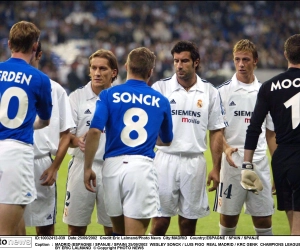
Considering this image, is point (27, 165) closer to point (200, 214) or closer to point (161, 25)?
point (200, 214)

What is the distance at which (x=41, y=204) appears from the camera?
6.28 m

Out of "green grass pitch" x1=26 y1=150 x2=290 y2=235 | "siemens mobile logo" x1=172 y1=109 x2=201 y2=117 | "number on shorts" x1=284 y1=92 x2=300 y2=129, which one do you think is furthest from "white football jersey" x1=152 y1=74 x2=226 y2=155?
"green grass pitch" x1=26 y1=150 x2=290 y2=235

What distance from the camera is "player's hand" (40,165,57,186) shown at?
6.07m

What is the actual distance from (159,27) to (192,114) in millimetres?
22096

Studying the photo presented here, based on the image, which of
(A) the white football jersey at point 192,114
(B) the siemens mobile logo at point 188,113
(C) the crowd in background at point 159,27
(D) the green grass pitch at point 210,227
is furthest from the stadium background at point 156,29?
(B) the siemens mobile logo at point 188,113

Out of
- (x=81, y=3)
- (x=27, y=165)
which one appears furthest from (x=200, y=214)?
(x=81, y=3)

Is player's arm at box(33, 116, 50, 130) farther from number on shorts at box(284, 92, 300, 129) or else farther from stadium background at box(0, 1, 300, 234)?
stadium background at box(0, 1, 300, 234)

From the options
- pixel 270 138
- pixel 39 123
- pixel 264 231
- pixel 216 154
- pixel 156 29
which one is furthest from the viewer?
pixel 156 29

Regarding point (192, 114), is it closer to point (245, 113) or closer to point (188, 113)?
point (188, 113)

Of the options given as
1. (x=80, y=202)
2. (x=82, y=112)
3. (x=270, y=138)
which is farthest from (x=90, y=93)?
(x=270, y=138)

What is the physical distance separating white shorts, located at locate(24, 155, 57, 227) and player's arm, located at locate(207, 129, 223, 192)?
1615 mm

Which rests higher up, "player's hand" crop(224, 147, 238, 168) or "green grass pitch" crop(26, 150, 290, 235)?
"player's hand" crop(224, 147, 238, 168)

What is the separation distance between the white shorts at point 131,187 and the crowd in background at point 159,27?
61.3ft

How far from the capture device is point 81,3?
1137 inches
